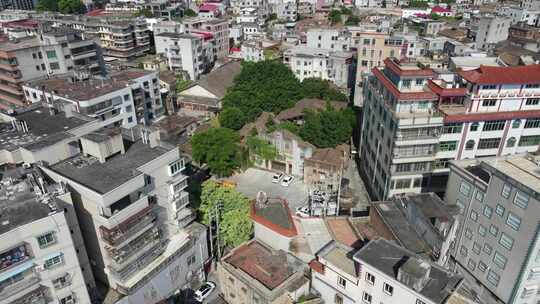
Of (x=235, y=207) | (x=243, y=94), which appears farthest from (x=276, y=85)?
(x=235, y=207)

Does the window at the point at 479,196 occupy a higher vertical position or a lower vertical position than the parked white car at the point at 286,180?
higher

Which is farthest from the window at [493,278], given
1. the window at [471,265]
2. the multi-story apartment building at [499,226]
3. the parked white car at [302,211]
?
the parked white car at [302,211]

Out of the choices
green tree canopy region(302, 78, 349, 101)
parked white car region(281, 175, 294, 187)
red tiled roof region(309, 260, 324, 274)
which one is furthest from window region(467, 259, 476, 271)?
green tree canopy region(302, 78, 349, 101)

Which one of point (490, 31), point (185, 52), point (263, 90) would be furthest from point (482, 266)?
point (490, 31)

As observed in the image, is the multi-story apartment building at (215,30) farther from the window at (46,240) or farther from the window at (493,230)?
the window at (493,230)

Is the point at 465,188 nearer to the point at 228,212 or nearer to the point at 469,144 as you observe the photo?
the point at 469,144

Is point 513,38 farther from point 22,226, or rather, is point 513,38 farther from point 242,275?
point 22,226

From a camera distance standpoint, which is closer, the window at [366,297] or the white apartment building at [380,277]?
the white apartment building at [380,277]
